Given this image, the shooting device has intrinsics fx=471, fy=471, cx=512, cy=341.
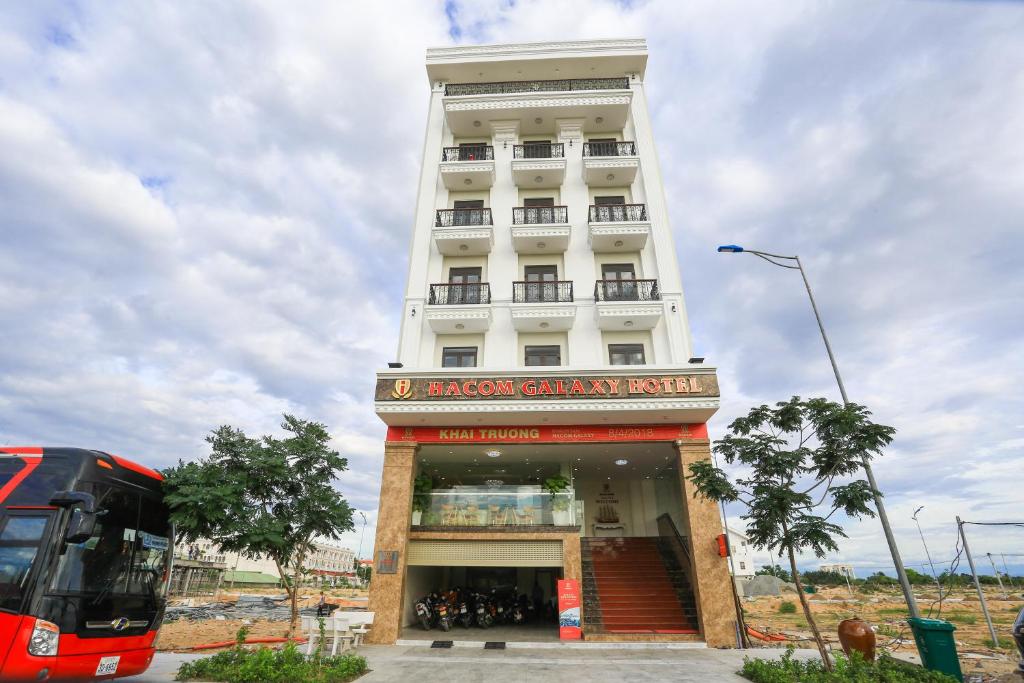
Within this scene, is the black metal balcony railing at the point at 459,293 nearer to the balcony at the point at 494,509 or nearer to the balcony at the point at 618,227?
the balcony at the point at 618,227

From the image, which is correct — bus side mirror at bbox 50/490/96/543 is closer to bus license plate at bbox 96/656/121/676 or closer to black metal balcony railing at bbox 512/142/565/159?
bus license plate at bbox 96/656/121/676

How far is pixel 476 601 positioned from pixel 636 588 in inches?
208

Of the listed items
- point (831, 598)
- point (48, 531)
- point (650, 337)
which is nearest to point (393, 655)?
point (48, 531)

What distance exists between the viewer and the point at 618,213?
1831 cm

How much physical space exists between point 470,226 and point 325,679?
1432 centimetres

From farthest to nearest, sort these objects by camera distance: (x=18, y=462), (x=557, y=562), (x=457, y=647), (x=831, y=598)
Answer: (x=831, y=598), (x=557, y=562), (x=457, y=647), (x=18, y=462)

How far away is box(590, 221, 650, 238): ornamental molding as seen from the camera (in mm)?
17422

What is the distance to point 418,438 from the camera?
595 inches

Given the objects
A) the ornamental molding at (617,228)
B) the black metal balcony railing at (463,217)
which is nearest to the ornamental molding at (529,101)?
the black metal balcony railing at (463,217)

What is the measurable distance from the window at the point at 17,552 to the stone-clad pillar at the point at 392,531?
8.57 m

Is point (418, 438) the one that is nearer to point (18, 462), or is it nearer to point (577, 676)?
point (577, 676)

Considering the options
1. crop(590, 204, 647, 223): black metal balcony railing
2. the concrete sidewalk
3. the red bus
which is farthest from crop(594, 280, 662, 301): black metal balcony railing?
the red bus

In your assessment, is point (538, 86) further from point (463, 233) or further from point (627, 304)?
point (627, 304)

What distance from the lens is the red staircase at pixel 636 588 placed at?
1352cm
